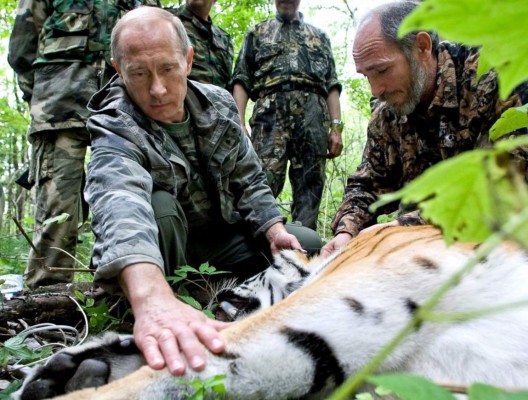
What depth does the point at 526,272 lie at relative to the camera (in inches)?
61.6

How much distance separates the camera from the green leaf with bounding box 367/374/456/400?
1.95 ft

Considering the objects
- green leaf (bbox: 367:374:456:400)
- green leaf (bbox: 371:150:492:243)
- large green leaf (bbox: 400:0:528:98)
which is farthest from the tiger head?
large green leaf (bbox: 400:0:528:98)

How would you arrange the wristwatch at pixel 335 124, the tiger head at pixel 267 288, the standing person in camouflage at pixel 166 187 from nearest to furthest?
1. the standing person in camouflage at pixel 166 187
2. the tiger head at pixel 267 288
3. the wristwatch at pixel 335 124

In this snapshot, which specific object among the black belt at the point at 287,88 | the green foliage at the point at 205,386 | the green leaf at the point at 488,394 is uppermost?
the green leaf at the point at 488,394

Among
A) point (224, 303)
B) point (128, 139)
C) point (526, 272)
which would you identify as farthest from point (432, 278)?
point (128, 139)

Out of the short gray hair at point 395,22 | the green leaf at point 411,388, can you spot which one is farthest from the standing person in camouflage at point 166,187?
the short gray hair at point 395,22

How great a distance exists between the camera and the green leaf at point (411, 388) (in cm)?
59

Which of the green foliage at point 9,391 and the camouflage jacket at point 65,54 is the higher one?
the camouflage jacket at point 65,54

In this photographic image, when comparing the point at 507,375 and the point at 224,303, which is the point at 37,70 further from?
the point at 507,375

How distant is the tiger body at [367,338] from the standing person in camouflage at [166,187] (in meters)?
0.12

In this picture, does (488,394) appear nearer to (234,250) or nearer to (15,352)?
(15,352)

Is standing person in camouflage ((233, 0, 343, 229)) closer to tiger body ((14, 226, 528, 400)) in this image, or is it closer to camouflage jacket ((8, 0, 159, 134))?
camouflage jacket ((8, 0, 159, 134))

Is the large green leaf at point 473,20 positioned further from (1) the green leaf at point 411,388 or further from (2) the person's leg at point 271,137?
(2) the person's leg at point 271,137

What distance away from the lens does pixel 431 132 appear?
3.12 metres
